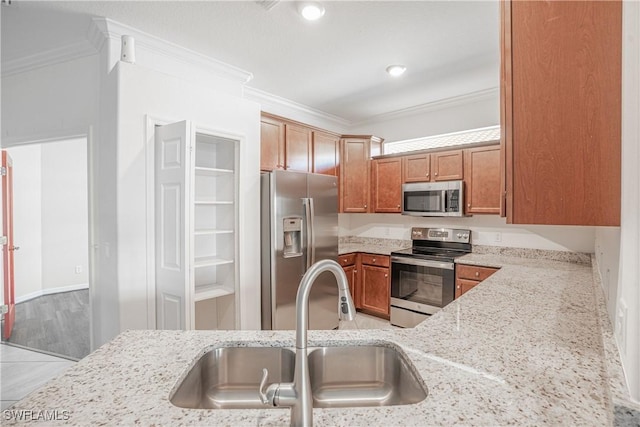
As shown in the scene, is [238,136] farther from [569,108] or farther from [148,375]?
[569,108]

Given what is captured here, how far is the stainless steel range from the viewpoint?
3303mm

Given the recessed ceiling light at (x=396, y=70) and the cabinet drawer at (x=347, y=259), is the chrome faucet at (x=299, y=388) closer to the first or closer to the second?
the recessed ceiling light at (x=396, y=70)

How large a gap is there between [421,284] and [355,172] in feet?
5.60

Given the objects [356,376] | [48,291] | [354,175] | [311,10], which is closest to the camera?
[356,376]

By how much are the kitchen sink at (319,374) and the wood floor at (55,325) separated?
2.67 meters

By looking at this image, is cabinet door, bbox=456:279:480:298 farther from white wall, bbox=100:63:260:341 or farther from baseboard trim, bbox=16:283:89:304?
baseboard trim, bbox=16:283:89:304

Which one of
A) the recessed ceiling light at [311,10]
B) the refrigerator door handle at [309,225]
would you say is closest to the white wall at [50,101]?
the recessed ceiling light at [311,10]

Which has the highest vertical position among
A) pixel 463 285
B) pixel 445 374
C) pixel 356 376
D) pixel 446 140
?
pixel 446 140

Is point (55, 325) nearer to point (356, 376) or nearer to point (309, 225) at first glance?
point (309, 225)

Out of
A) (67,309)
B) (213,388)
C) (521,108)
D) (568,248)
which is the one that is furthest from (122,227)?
(568,248)

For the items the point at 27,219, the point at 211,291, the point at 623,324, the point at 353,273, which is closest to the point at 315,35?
the point at 211,291

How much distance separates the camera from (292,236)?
3133 mm

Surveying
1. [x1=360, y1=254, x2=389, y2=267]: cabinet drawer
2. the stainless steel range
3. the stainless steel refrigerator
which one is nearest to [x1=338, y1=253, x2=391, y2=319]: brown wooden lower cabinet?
[x1=360, y1=254, x2=389, y2=267]: cabinet drawer

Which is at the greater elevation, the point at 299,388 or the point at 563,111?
the point at 563,111
